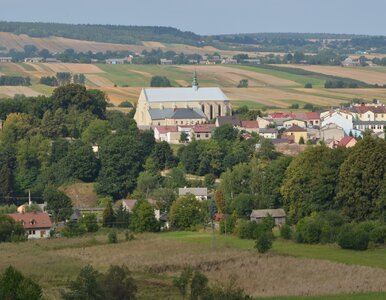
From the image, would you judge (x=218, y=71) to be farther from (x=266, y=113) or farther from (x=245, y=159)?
(x=245, y=159)

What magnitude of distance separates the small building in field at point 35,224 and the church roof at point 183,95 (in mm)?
30310

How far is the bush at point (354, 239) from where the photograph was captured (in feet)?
118

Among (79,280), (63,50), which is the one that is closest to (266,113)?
(79,280)

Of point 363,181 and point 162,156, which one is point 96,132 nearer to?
point 162,156

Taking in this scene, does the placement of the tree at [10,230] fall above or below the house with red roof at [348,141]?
below

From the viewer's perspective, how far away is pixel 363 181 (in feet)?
135

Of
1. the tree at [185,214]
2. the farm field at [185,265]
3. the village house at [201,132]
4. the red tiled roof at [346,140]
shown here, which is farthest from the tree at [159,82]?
the farm field at [185,265]

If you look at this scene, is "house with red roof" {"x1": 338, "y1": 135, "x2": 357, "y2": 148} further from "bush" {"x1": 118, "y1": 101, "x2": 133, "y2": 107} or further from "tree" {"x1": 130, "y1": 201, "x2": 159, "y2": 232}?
"bush" {"x1": 118, "y1": 101, "x2": 133, "y2": 107}

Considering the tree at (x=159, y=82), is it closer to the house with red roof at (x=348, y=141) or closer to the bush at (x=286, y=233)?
the house with red roof at (x=348, y=141)

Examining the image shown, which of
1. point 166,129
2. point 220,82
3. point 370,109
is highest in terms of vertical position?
point 370,109

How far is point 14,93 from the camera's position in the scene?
291ft

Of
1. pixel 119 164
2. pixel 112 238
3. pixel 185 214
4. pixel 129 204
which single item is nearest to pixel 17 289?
pixel 112 238

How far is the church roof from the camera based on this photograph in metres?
74.0

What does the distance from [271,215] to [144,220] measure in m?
4.36
